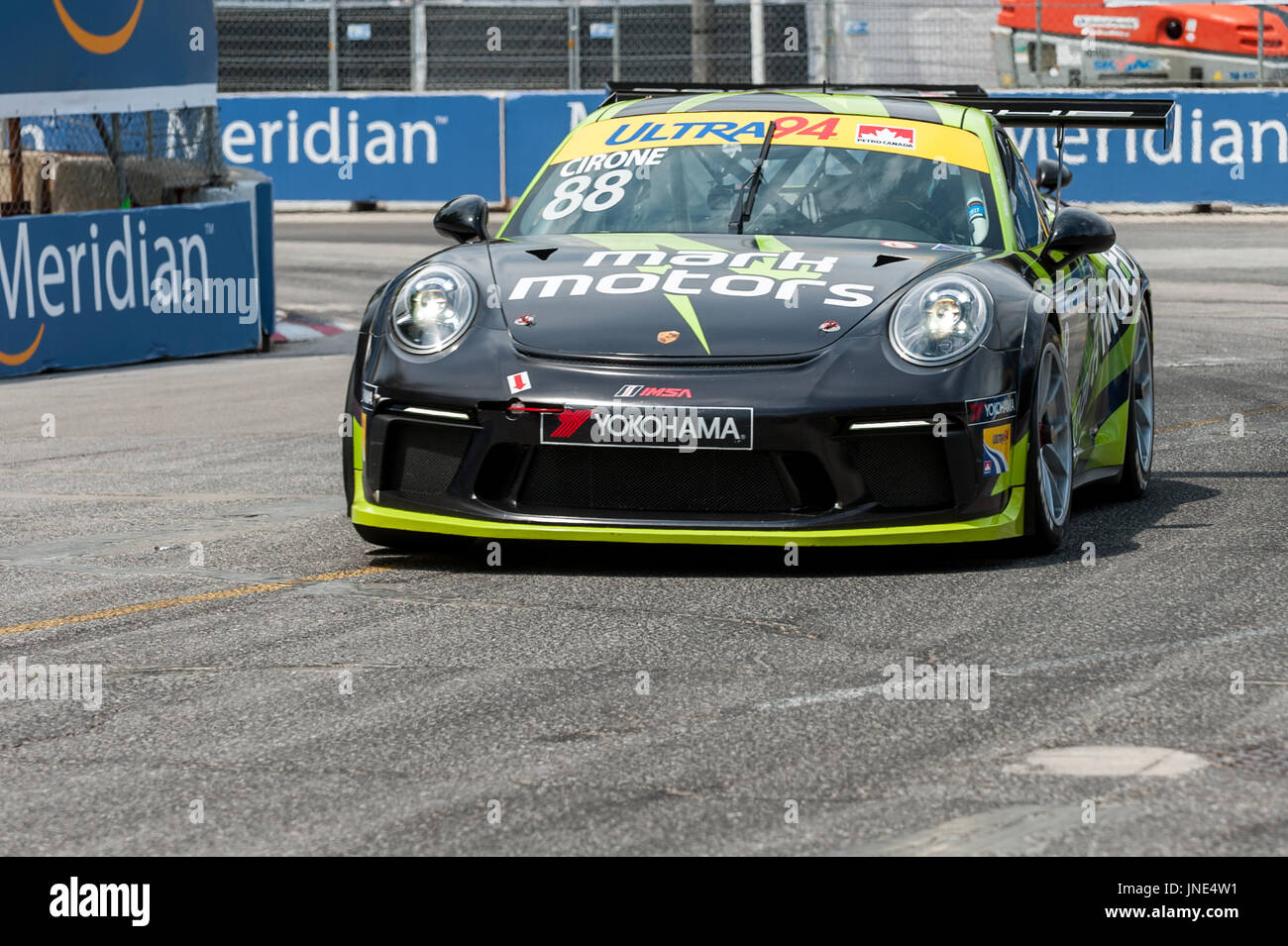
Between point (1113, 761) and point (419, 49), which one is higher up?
point (419, 49)

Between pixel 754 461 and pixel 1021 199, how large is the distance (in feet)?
6.63

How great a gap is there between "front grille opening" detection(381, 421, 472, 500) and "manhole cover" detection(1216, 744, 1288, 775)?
8.24 feet

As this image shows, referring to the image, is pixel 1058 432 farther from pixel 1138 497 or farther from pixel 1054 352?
pixel 1138 497

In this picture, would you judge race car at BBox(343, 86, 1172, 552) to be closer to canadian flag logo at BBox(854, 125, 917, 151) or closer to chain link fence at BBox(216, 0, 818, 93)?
canadian flag logo at BBox(854, 125, 917, 151)

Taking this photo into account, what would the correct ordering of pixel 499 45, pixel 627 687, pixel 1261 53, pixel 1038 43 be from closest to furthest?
pixel 627 687 < pixel 1261 53 < pixel 1038 43 < pixel 499 45

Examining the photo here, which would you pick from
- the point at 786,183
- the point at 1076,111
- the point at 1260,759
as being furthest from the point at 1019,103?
the point at 1260,759

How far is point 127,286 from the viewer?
13203 millimetres

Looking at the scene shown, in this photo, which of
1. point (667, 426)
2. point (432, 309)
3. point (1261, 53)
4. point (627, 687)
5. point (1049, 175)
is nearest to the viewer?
point (627, 687)

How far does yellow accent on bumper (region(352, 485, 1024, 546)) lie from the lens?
5.78 meters

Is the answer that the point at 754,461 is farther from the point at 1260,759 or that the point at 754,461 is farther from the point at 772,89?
the point at 772,89

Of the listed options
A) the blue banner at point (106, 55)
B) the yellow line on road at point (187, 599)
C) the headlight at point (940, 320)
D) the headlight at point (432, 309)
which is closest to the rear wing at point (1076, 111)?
the headlight at point (940, 320)

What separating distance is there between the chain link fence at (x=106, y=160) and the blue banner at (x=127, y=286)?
294 mm

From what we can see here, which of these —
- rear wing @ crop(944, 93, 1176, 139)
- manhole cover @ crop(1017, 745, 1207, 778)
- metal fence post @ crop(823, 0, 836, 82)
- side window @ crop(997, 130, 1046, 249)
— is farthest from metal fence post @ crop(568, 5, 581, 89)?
manhole cover @ crop(1017, 745, 1207, 778)
